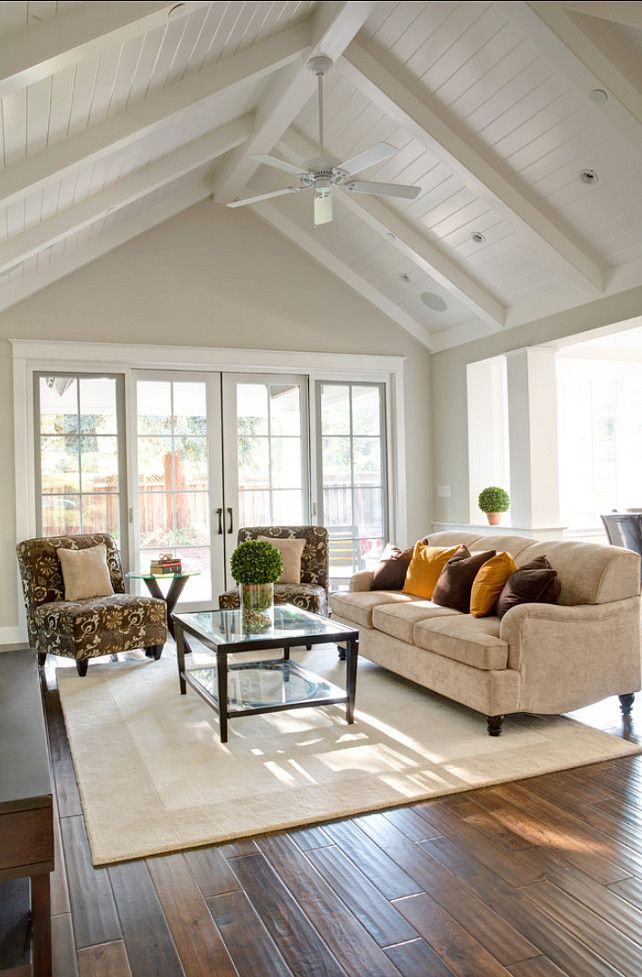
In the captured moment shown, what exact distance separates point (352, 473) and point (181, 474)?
5.30ft

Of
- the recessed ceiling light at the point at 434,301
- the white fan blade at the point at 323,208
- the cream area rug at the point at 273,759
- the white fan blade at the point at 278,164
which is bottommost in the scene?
the cream area rug at the point at 273,759

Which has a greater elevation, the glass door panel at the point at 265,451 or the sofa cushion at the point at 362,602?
the glass door panel at the point at 265,451

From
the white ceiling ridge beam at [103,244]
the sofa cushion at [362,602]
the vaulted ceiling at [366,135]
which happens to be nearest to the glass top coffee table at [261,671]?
the sofa cushion at [362,602]

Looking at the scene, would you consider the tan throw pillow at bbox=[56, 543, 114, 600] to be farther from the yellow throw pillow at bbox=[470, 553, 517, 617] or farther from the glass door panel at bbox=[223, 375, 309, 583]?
the yellow throw pillow at bbox=[470, 553, 517, 617]

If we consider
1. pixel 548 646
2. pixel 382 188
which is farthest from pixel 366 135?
pixel 548 646

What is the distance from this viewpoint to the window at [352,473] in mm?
7199

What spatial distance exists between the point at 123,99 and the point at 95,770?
3.16 meters

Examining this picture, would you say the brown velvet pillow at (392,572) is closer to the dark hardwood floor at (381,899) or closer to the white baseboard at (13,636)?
the dark hardwood floor at (381,899)

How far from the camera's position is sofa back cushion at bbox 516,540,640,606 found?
375 centimetres

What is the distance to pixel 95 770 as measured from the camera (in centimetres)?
327

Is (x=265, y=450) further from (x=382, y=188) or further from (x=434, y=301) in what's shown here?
(x=382, y=188)

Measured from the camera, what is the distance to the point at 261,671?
4395 mm

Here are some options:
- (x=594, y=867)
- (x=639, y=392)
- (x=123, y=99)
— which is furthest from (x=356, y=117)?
(x=639, y=392)

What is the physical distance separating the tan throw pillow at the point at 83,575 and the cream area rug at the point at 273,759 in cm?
97
